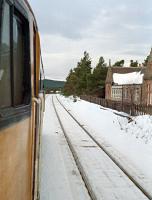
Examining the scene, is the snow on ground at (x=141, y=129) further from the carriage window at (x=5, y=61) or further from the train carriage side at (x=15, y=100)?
the carriage window at (x=5, y=61)

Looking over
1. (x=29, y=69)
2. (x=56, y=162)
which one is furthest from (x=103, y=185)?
(x=29, y=69)

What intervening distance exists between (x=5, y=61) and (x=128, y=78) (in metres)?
54.9

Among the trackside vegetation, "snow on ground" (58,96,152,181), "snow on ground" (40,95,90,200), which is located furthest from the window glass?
the trackside vegetation

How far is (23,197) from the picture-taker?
2805mm

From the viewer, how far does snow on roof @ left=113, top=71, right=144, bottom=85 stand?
50.7 meters

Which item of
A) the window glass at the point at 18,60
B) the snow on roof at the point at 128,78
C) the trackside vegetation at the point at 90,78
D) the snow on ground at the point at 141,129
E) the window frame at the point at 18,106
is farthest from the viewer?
the trackside vegetation at the point at 90,78

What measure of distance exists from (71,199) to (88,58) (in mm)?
66544

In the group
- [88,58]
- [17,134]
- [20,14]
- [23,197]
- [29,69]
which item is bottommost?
[23,197]

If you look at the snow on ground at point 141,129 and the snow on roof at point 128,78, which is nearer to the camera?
the snow on ground at point 141,129

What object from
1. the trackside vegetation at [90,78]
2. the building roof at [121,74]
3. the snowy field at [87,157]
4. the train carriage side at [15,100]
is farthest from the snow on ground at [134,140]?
the trackside vegetation at [90,78]

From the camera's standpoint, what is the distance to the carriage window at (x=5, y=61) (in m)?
2.16

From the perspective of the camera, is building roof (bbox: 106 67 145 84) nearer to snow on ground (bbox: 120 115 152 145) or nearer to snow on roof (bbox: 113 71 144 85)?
snow on roof (bbox: 113 71 144 85)

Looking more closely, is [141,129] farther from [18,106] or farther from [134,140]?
[18,106]

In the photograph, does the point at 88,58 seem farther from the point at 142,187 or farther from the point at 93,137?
the point at 142,187
